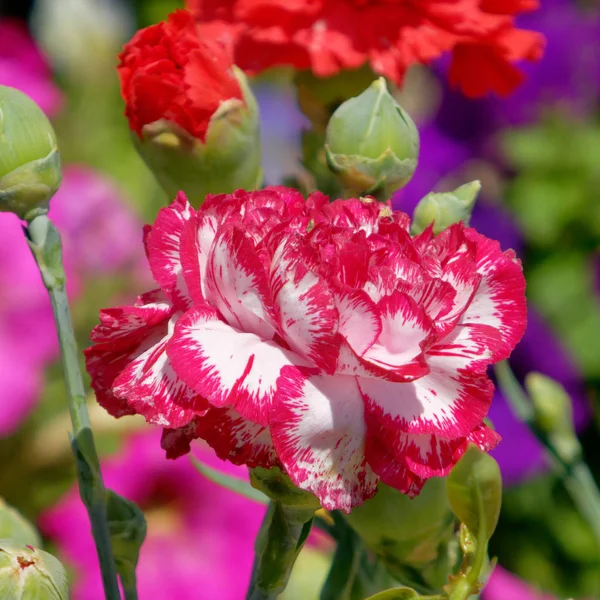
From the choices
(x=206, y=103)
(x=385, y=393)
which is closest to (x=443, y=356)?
(x=385, y=393)

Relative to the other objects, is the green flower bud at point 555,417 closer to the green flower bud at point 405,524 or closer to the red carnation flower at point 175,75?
the green flower bud at point 405,524

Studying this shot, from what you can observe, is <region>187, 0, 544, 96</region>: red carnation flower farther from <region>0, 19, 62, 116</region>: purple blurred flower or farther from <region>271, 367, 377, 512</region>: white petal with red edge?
<region>0, 19, 62, 116</region>: purple blurred flower

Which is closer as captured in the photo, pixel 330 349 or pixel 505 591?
pixel 330 349

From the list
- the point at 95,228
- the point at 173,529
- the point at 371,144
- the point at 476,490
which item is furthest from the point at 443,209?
the point at 95,228

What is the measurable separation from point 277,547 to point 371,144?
0.17 m

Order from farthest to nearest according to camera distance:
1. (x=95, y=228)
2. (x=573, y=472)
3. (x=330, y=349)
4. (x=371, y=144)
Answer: (x=95, y=228) < (x=573, y=472) < (x=371, y=144) < (x=330, y=349)

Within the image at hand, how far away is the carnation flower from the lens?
0.29m

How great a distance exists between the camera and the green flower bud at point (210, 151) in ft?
1.41

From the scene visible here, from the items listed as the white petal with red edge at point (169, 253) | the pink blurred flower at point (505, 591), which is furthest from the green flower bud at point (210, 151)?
the pink blurred flower at point (505, 591)

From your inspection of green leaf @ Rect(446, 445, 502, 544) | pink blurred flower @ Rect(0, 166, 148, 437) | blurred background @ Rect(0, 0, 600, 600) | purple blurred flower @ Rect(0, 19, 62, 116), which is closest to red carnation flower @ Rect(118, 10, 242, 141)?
green leaf @ Rect(446, 445, 502, 544)

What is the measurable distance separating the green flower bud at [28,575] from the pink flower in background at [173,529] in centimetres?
62

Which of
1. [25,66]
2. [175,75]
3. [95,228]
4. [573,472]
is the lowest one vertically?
[95,228]

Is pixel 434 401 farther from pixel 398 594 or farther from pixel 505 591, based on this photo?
pixel 505 591

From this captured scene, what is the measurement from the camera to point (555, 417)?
0.54 metres
